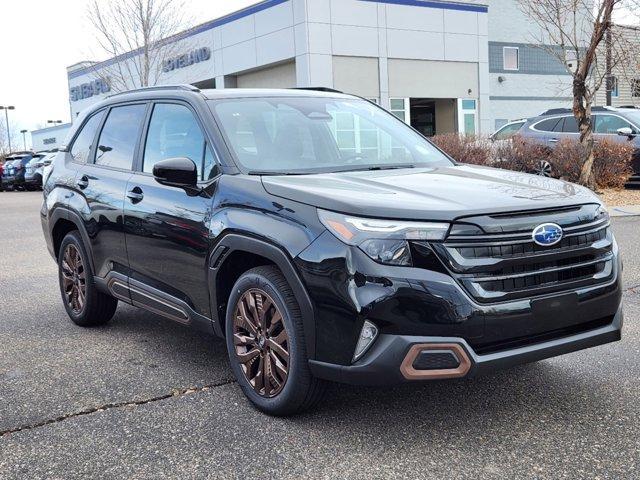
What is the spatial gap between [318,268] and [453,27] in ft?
111

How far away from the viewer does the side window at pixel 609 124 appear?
52.3 feet

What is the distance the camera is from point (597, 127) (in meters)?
16.3

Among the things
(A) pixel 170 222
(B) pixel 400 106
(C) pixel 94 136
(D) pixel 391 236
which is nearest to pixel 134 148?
(C) pixel 94 136

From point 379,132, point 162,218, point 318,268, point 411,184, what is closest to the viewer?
point 318,268

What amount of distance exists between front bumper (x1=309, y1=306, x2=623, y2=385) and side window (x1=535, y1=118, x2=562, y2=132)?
1460 centimetres

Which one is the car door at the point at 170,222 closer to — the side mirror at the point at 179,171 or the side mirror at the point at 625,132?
the side mirror at the point at 179,171

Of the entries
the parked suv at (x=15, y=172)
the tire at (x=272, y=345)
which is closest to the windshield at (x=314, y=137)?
the tire at (x=272, y=345)

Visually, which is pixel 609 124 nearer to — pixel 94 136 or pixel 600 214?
pixel 94 136

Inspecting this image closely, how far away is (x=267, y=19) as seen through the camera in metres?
32.1

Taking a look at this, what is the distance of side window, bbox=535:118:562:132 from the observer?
55.4ft

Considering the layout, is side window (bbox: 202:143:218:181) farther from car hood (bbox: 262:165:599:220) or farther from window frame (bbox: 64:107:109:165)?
window frame (bbox: 64:107:109:165)

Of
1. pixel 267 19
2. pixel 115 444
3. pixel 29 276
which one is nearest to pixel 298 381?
pixel 115 444

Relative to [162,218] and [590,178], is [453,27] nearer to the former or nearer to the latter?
[590,178]

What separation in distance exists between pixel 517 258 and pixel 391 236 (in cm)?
59
